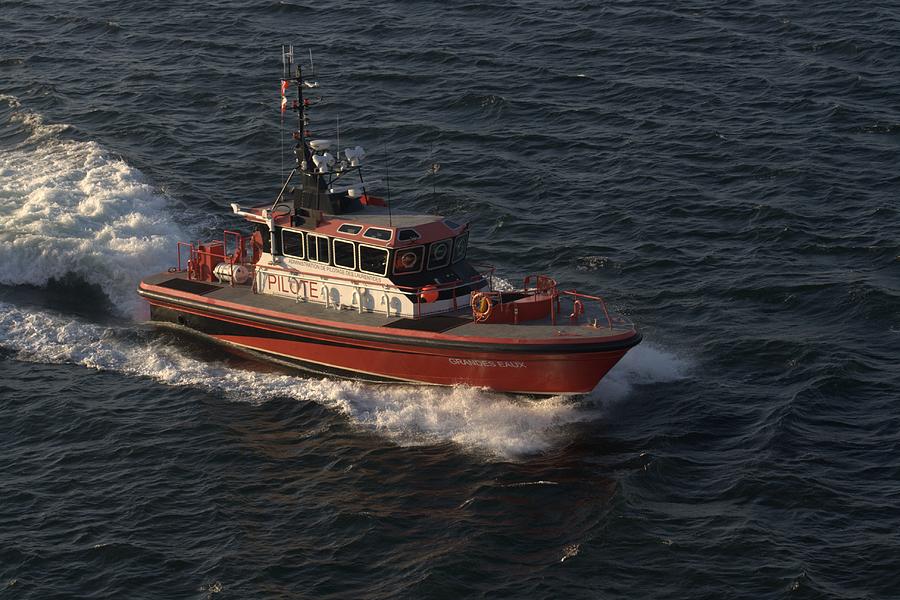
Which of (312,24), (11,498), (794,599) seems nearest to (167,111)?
(312,24)

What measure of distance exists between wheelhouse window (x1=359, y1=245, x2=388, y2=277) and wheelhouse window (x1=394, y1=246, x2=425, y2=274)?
28cm

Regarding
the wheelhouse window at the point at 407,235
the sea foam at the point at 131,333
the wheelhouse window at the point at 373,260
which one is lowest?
the sea foam at the point at 131,333

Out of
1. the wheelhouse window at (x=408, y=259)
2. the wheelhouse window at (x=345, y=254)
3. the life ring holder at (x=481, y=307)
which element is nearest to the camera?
the life ring holder at (x=481, y=307)

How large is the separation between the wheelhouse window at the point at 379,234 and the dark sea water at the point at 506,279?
353 centimetres

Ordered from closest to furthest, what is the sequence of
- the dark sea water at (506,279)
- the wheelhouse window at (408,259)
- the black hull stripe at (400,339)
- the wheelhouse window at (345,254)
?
the dark sea water at (506,279) → the black hull stripe at (400,339) → the wheelhouse window at (408,259) → the wheelhouse window at (345,254)

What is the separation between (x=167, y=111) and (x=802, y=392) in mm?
26285

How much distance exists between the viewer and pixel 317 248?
101ft

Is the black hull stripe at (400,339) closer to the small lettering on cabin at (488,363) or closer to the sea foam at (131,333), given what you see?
the small lettering on cabin at (488,363)

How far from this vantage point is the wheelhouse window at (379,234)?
29.5 metres

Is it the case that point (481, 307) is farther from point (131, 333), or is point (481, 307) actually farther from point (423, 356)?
point (131, 333)

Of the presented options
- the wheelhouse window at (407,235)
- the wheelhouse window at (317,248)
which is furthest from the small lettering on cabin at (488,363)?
the wheelhouse window at (317,248)

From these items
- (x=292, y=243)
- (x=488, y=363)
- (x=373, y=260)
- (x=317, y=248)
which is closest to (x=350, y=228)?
(x=373, y=260)

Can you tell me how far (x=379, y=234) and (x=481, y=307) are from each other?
9.61 feet

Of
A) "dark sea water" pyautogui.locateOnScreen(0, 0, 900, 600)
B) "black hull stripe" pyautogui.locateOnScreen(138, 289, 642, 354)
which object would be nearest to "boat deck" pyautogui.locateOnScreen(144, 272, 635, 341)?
"black hull stripe" pyautogui.locateOnScreen(138, 289, 642, 354)
